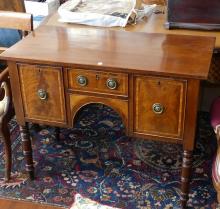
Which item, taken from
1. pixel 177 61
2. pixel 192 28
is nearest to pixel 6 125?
pixel 177 61

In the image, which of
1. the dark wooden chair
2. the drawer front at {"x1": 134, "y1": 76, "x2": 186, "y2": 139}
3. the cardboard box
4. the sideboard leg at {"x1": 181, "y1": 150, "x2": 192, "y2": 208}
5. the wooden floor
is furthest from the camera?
the cardboard box

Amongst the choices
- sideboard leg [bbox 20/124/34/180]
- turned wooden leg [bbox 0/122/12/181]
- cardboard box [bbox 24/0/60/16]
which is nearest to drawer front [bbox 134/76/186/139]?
sideboard leg [bbox 20/124/34/180]

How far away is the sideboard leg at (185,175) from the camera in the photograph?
1564 mm

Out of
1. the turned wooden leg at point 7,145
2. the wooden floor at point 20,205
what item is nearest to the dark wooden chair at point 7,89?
the turned wooden leg at point 7,145

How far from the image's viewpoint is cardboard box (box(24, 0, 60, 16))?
2180 millimetres

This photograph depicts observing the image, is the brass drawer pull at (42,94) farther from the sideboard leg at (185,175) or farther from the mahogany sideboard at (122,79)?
the sideboard leg at (185,175)

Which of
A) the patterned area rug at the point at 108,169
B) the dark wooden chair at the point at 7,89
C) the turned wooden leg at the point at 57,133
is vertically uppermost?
the dark wooden chair at the point at 7,89

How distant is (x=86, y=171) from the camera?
1961 millimetres

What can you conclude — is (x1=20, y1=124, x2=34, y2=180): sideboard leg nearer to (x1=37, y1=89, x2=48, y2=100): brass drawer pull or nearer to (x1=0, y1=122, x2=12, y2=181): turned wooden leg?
(x1=0, y1=122, x2=12, y2=181): turned wooden leg

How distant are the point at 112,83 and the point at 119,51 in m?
0.17

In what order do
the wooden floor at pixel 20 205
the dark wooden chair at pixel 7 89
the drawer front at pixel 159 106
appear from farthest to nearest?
the dark wooden chair at pixel 7 89 < the drawer front at pixel 159 106 < the wooden floor at pixel 20 205

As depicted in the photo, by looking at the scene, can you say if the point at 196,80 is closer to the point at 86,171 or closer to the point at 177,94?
the point at 177,94

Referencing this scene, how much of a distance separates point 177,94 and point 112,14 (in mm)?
661

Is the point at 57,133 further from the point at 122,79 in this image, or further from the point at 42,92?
the point at 122,79
